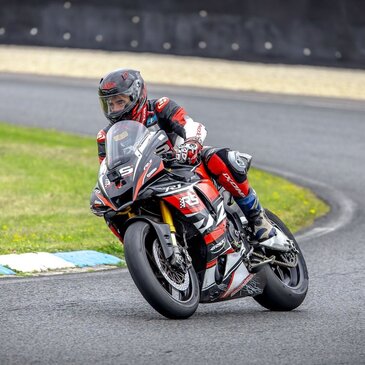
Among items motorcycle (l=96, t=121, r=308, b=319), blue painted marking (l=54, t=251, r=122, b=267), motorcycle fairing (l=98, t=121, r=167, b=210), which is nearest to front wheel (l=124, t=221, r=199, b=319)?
motorcycle (l=96, t=121, r=308, b=319)

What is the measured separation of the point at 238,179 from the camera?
748cm

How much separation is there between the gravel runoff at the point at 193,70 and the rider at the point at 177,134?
14457mm

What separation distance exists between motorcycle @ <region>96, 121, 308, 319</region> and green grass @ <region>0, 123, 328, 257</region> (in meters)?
2.49

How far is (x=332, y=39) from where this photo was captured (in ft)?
70.9

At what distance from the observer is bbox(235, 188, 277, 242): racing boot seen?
7672 mm

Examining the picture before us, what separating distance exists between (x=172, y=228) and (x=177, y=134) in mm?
795

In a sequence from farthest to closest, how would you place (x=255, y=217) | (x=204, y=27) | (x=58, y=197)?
(x=204, y=27) → (x=58, y=197) → (x=255, y=217)

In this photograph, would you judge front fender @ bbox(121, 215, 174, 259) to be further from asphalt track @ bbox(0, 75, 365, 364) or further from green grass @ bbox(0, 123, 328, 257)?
green grass @ bbox(0, 123, 328, 257)

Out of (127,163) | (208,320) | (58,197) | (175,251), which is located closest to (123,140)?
A: (127,163)

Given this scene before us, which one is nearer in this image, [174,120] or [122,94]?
[122,94]

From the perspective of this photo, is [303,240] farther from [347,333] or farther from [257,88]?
[257,88]

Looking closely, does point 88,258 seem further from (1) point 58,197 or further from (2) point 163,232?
(1) point 58,197

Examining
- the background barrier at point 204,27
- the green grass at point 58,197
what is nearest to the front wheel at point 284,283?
the green grass at point 58,197

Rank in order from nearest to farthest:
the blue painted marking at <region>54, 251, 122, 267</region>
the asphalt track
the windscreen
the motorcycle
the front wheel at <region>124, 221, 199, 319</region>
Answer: the asphalt track, the front wheel at <region>124, 221, 199, 319</region>, the motorcycle, the windscreen, the blue painted marking at <region>54, 251, 122, 267</region>
